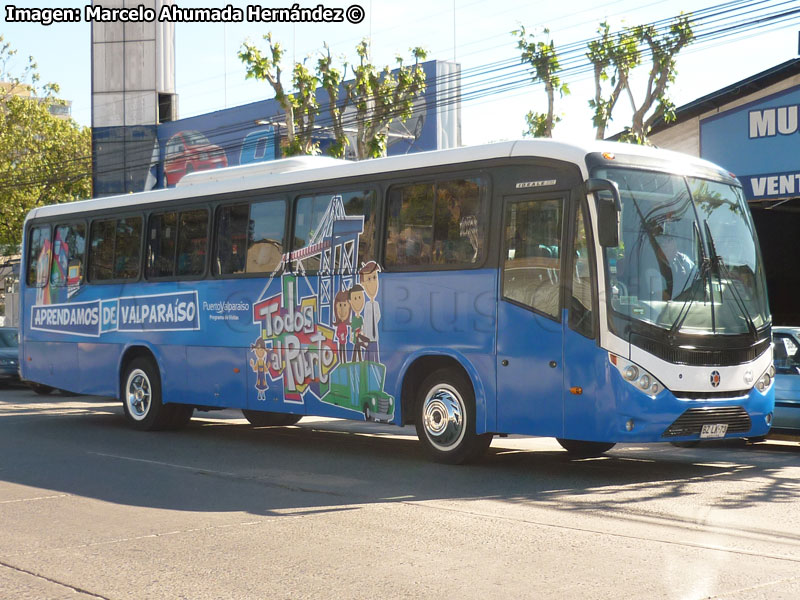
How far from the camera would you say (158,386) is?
15195 mm

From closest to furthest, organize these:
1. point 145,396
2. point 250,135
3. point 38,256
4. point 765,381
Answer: point 765,381
point 145,396
point 38,256
point 250,135

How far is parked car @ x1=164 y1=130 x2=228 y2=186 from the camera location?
122ft

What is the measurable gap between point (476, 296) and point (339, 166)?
2.83 metres

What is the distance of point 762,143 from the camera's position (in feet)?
70.9

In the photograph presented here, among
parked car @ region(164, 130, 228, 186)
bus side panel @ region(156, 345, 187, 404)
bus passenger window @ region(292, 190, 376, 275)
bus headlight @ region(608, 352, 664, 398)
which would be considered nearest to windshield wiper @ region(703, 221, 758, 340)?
bus headlight @ region(608, 352, 664, 398)

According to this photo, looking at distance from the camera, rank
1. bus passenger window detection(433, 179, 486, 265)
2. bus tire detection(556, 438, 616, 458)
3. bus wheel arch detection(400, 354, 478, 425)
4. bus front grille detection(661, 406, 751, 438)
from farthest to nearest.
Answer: bus tire detection(556, 438, 616, 458)
bus wheel arch detection(400, 354, 478, 425)
bus passenger window detection(433, 179, 486, 265)
bus front grille detection(661, 406, 751, 438)

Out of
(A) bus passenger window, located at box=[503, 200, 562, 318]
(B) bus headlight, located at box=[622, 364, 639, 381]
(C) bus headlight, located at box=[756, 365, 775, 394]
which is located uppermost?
(A) bus passenger window, located at box=[503, 200, 562, 318]

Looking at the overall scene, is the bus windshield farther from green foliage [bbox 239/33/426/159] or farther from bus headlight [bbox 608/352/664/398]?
green foliage [bbox 239/33/426/159]

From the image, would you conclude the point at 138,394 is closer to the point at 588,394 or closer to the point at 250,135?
the point at 588,394

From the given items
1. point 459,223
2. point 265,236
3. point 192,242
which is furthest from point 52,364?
point 459,223

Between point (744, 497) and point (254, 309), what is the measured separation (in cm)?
667

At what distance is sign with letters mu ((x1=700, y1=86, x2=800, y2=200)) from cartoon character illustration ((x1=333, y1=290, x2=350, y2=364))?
478 inches

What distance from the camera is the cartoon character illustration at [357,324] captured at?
39.9ft

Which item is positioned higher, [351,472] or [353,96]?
[353,96]
